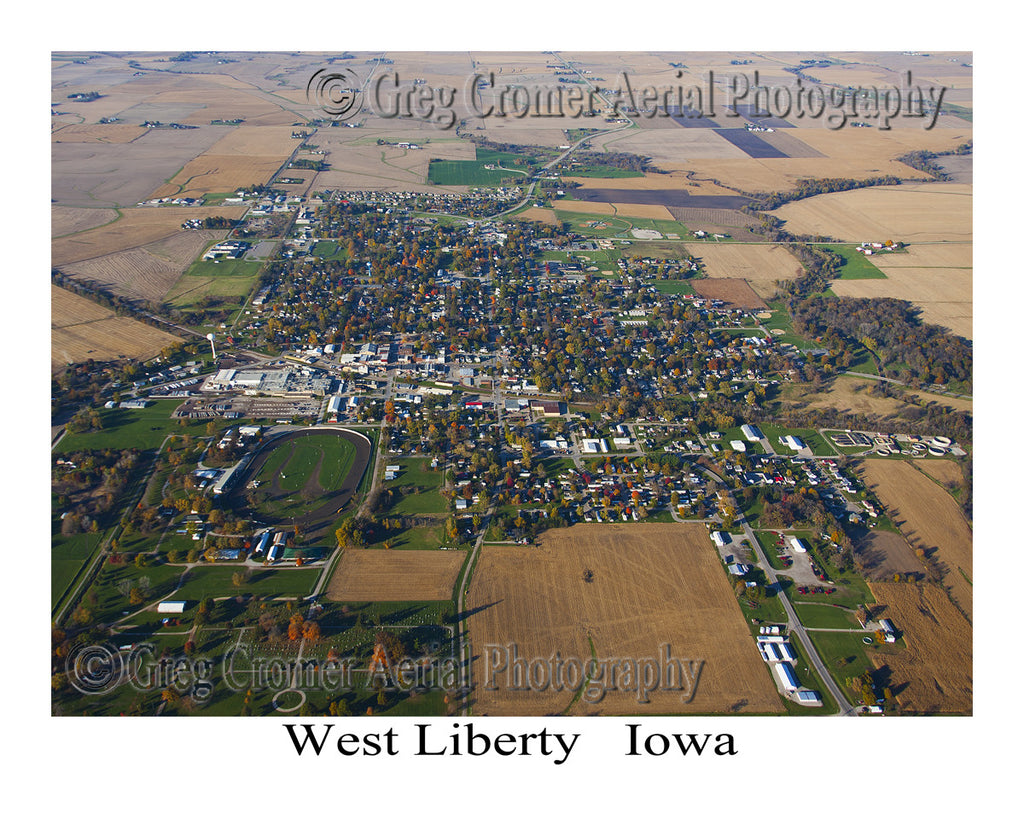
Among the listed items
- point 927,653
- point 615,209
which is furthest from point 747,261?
point 927,653

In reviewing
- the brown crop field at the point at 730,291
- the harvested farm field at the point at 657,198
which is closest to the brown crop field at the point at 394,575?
the brown crop field at the point at 730,291

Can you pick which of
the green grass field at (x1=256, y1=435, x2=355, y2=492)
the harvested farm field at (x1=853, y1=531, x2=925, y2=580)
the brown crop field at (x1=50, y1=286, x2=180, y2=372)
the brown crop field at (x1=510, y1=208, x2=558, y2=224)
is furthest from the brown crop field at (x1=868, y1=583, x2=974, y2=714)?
the brown crop field at (x1=510, y1=208, x2=558, y2=224)

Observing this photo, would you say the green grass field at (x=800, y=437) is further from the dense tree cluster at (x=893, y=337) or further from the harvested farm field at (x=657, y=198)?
the harvested farm field at (x=657, y=198)

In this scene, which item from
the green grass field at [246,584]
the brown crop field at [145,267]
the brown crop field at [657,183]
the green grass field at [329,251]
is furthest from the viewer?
the brown crop field at [657,183]

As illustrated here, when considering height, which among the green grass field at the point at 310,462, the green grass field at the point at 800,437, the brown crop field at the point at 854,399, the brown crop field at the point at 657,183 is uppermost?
the brown crop field at the point at 657,183

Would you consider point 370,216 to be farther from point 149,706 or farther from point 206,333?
point 149,706

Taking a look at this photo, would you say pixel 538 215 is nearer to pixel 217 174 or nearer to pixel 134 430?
pixel 217 174

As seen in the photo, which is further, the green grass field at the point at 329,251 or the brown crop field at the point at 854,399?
the green grass field at the point at 329,251
